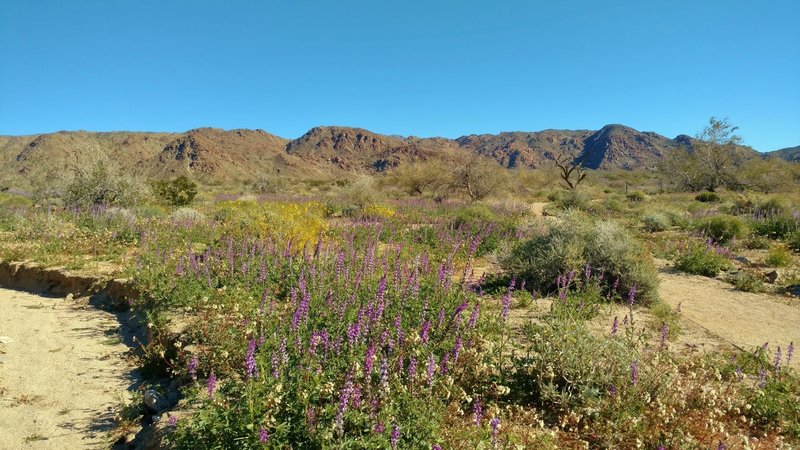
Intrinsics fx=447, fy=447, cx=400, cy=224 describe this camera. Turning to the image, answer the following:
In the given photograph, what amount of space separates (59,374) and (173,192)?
14749mm

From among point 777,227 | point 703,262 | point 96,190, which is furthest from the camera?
point 96,190

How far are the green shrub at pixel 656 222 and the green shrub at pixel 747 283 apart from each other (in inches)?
259

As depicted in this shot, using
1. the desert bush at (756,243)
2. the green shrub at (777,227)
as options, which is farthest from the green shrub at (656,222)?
the desert bush at (756,243)

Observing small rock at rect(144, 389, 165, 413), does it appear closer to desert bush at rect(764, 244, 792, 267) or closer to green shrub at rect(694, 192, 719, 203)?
desert bush at rect(764, 244, 792, 267)

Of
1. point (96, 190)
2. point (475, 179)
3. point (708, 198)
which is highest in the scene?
point (475, 179)

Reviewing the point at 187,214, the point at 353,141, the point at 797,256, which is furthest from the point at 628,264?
the point at 353,141

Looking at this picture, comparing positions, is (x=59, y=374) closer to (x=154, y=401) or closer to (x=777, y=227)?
(x=154, y=401)

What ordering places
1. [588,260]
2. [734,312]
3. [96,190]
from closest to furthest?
[734,312]
[588,260]
[96,190]

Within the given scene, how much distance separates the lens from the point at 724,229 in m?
12.0

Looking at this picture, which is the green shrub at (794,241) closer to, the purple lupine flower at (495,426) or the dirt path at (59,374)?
the purple lupine flower at (495,426)

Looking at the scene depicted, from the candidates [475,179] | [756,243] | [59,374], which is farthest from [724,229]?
[475,179]

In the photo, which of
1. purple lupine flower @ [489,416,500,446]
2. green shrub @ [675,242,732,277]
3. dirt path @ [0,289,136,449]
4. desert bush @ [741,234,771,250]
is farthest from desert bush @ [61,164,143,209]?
desert bush @ [741,234,771,250]

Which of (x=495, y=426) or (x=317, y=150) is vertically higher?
(x=317, y=150)

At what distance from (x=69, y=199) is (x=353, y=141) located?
12147cm
